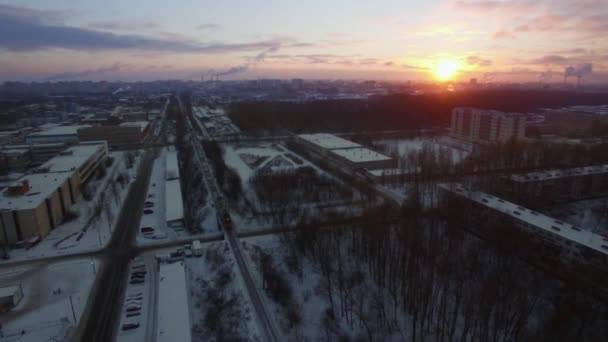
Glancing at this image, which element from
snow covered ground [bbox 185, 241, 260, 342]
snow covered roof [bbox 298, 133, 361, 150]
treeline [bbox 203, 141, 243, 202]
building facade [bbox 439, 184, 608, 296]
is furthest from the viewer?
snow covered roof [bbox 298, 133, 361, 150]

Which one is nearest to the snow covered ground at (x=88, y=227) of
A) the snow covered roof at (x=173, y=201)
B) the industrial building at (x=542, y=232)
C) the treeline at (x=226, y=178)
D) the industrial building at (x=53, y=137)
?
the snow covered roof at (x=173, y=201)

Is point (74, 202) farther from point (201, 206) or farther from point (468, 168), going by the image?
point (468, 168)

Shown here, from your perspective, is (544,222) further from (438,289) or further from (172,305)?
(172,305)

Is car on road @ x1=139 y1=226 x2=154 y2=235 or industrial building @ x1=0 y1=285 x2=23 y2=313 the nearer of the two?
industrial building @ x1=0 y1=285 x2=23 y2=313

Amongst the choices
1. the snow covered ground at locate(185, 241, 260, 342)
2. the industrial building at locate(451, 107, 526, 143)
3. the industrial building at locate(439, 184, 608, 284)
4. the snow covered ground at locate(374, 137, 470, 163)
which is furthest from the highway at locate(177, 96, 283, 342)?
the industrial building at locate(451, 107, 526, 143)

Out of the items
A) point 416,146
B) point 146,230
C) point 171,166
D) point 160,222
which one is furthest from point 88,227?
point 416,146

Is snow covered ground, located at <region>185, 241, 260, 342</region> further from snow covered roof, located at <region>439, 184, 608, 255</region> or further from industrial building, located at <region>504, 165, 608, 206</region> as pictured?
industrial building, located at <region>504, 165, 608, 206</region>
